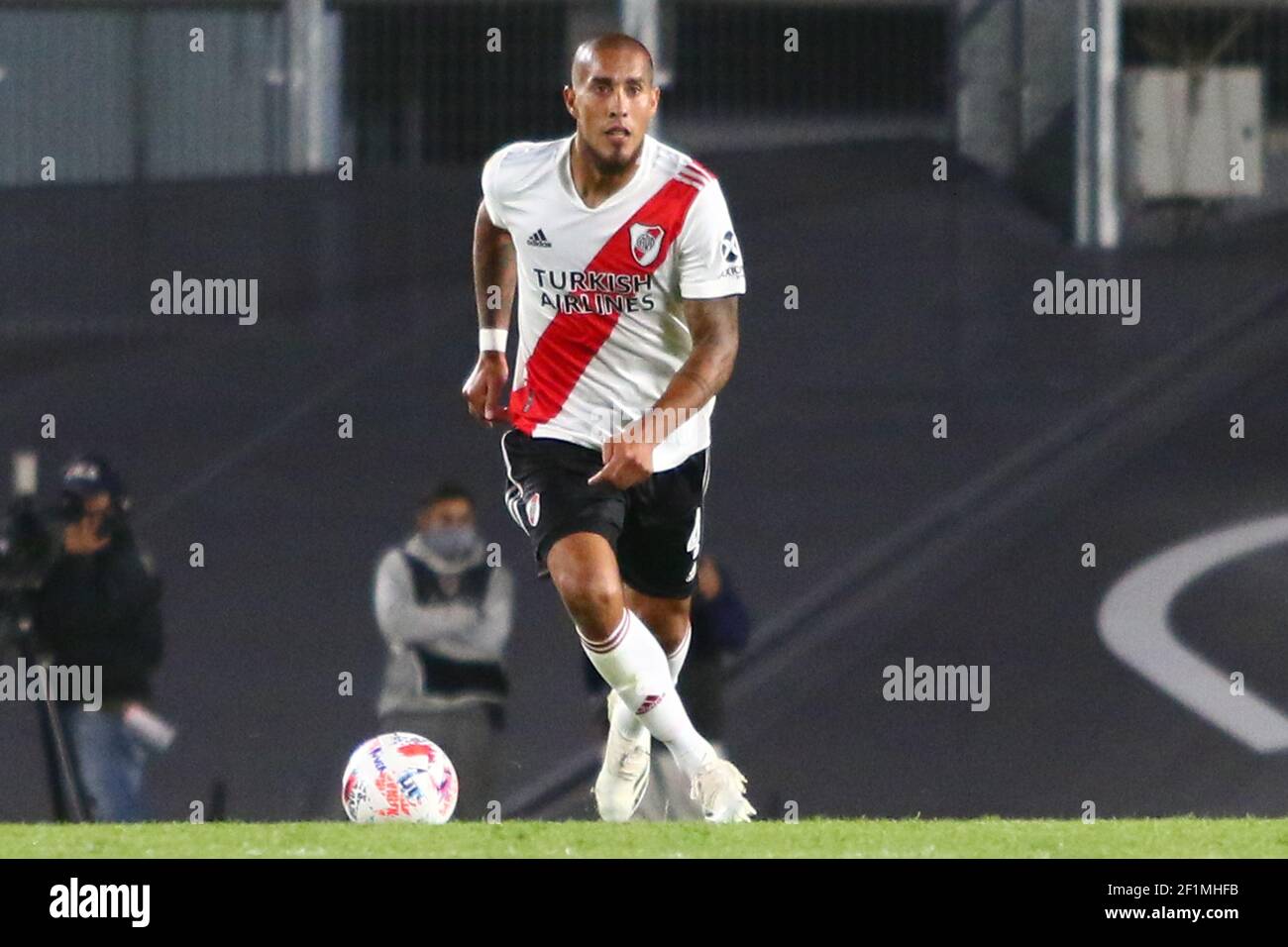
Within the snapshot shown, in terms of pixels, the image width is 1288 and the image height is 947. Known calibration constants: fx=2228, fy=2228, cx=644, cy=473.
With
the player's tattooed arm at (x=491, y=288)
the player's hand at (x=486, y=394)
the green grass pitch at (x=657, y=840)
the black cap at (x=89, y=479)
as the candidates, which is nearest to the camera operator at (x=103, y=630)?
the black cap at (x=89, y=479)

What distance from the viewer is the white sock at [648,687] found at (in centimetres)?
477

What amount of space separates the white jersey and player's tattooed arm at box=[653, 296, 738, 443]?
38 millimetres

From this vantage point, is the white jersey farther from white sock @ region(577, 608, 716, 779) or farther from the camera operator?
the camera operator

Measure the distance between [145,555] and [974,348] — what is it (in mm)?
3123

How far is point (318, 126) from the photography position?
8250 millimetres

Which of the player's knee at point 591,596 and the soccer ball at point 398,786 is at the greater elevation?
the player's knee at point 591,596

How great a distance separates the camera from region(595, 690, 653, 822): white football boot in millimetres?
5047

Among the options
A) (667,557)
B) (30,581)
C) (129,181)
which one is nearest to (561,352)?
(667,557)

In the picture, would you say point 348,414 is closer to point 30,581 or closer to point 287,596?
point 287,596

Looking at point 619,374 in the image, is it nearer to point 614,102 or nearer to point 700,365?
point 700,365

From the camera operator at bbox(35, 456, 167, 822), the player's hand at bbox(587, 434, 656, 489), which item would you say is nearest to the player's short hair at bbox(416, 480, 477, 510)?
the camera operator at bbox(35, 456, 167, 822)

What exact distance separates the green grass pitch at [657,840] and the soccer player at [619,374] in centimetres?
28

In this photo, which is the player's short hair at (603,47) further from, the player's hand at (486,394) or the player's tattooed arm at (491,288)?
the player's hand at (486,394)

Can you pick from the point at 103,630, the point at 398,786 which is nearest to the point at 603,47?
the point at 398,786
